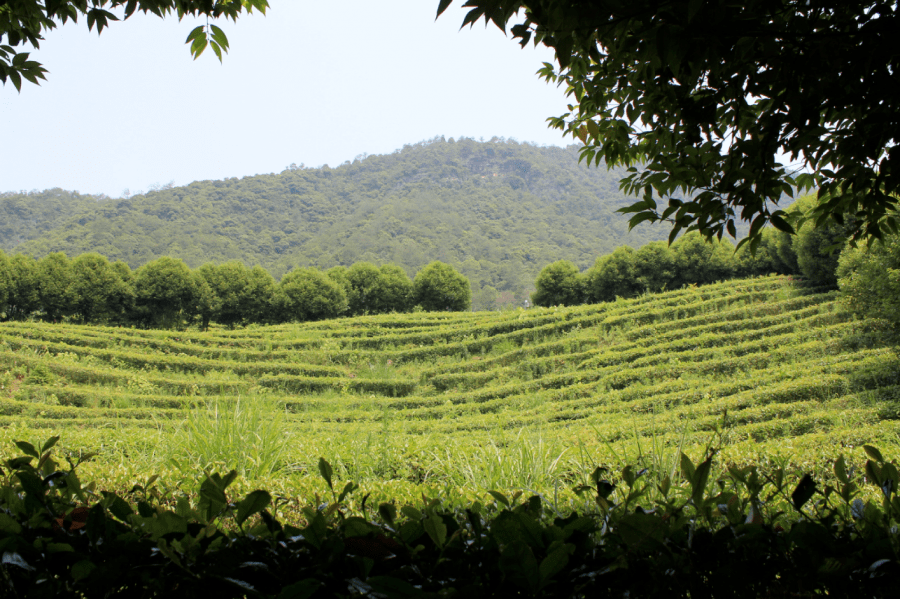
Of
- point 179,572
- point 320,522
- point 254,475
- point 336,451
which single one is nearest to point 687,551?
point 320,522

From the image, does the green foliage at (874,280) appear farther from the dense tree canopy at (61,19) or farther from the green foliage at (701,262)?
the green foliage at (701,262)

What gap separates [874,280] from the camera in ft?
29.9

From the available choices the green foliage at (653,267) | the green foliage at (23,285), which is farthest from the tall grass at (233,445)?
the green foliage at (653,267)

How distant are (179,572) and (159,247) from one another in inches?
2660

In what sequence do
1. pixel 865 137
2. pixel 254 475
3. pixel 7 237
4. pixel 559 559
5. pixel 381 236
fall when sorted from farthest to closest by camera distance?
pixel 381 236, pixel 7 237, pixel 254 475, pixel 865 137, pixel 559 559

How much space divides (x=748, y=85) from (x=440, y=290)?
27.1 meters

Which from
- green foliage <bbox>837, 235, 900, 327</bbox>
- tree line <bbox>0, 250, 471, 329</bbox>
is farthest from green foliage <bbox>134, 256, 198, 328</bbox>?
green foliage <bbox>837, 235, 900, 327</bbox>

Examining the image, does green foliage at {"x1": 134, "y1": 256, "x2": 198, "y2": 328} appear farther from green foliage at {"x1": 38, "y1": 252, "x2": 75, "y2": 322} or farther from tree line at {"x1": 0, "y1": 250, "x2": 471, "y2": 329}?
green foliage at {"x1": 38, "y1": 252, "x2": 75, "y2": 322}

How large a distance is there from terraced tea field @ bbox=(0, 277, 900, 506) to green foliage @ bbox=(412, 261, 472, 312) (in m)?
9.94

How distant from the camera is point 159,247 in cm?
5738

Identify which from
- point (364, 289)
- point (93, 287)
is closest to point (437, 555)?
point (93, 287)

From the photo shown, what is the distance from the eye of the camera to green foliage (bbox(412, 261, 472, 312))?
29.0 metres

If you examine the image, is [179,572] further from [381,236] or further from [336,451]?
[381,236]

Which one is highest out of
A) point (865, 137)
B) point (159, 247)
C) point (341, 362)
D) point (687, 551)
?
point (159, 247)
